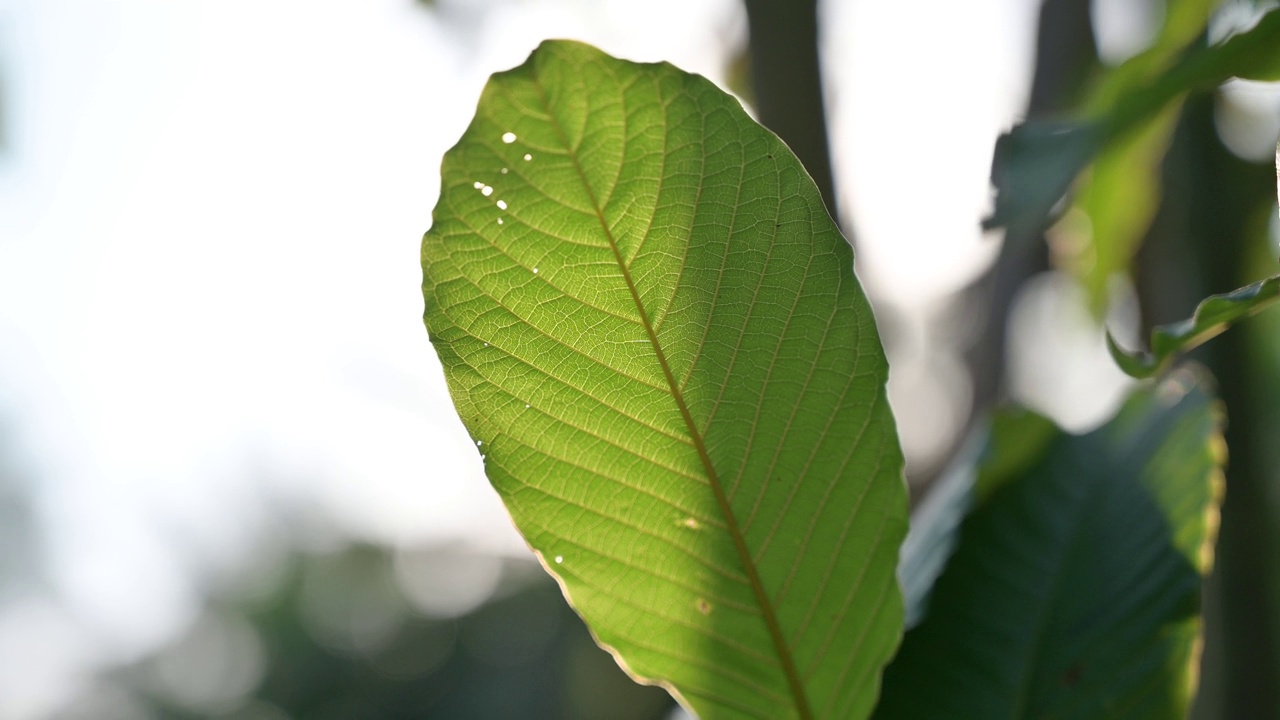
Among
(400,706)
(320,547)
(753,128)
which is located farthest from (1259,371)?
(320,547)

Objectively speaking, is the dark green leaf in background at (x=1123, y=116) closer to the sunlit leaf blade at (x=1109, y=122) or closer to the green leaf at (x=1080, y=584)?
the sunlit leaf blade at (x=1109, y=122)

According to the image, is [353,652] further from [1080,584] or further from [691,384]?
[691,384]

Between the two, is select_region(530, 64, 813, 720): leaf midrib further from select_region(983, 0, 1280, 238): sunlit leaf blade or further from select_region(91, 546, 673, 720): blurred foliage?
select_region(91, 546, 673, 720): blurred foliage

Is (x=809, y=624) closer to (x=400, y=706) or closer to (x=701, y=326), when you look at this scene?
(x=701, y=326)

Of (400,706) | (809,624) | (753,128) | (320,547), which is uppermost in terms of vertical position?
(753,128)

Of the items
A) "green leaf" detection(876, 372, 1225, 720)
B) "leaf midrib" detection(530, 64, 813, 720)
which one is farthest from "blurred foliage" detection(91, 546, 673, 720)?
"leaf midrib" detection(530, 64, 813, 720)

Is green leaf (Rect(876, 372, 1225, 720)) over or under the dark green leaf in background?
under
